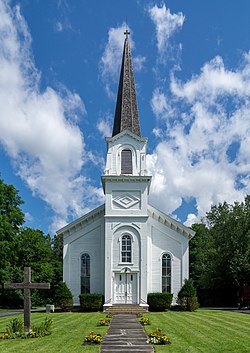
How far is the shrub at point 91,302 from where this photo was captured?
34156 millimetres

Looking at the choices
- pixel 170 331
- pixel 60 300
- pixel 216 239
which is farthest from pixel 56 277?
pixel 170 331

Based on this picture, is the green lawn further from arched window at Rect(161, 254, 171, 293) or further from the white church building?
arched window at Rect(161, 254, 171, 293)

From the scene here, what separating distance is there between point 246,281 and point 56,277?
25.6m

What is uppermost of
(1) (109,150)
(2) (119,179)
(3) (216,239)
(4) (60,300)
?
(1) (109,150)

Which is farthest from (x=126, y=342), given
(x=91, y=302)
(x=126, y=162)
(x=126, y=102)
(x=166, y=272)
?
(x=126, y=102)

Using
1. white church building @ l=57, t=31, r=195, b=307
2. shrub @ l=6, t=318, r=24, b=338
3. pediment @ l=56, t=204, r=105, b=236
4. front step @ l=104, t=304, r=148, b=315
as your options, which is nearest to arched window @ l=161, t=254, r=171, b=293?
white church building @ l=57, t=31, r=195, b=307

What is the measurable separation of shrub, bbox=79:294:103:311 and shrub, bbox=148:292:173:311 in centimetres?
384

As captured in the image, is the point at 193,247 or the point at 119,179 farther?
the point at 193,247

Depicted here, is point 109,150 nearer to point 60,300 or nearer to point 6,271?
point 60,300

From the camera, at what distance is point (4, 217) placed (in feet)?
145

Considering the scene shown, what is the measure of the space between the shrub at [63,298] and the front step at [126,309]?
2.88 metres

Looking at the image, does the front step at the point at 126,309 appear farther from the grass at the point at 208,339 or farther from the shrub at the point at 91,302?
the grass at the point at 208,339

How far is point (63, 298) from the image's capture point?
34.3 meters

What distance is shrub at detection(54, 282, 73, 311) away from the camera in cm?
3428
